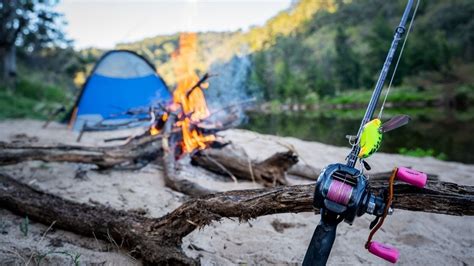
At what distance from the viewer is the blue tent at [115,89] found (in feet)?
27.9

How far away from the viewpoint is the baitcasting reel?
129 centimetres

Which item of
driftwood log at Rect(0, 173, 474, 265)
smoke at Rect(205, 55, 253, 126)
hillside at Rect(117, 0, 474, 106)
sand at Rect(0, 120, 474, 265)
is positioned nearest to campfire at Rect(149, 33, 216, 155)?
smoke at Rect(205, 55, 253, 126)

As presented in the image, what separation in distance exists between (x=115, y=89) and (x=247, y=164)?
600cm

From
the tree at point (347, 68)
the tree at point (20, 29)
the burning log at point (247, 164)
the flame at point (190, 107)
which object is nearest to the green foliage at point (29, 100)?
the tree at point (20, 29)

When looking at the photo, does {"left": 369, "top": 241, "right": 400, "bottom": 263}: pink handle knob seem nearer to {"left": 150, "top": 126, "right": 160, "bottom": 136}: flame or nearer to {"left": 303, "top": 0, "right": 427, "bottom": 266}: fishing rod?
{"left": 303, "top": 0, "right": 427, "bottom": 266}: fishing rod

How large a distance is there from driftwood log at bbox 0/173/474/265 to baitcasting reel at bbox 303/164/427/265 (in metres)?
0.29

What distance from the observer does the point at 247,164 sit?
409cm

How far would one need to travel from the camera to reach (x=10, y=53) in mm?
17828

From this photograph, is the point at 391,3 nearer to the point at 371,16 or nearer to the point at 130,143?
the point at 371,16

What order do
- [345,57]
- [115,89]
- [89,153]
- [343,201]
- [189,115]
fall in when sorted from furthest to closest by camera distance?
[345,57], [115,89], [189,115], [89,153], [343,201]

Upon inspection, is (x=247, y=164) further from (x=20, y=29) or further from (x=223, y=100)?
(x=20, y=29)

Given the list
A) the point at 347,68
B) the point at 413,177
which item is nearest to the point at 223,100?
the point at 413,177

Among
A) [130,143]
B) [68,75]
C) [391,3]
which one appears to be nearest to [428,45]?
[68,75]

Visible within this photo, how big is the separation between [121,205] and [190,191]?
76 cm
